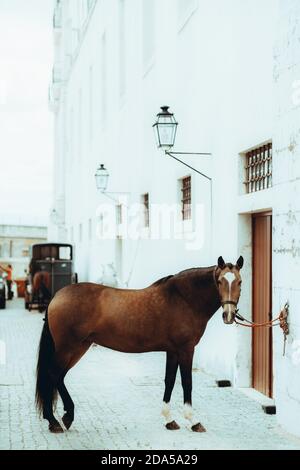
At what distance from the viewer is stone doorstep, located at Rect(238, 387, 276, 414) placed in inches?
326

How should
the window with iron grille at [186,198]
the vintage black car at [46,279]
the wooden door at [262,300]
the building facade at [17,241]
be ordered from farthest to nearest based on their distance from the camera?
the building facade at [17,241], the vintage black car at [46,279], the window with iron grille at [186,198], the wooden door at [262,300]

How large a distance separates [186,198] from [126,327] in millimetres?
5742

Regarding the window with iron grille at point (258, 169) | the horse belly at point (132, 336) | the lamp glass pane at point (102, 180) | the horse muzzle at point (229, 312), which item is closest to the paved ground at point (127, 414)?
the horse belly at point (132, 336)

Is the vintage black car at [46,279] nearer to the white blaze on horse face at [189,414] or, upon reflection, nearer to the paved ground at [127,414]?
the paved ground at [127,414]

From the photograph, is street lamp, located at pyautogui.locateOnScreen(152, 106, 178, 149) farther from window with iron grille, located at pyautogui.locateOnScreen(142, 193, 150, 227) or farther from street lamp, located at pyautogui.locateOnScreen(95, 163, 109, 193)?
street lamp, located at pyautogui.locateOnScreen(95, 163, 109, 193)

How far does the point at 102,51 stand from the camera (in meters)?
22.6

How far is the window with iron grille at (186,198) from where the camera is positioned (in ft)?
41.4

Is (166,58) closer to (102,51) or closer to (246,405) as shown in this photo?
(246,405)

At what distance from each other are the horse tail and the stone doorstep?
7.95 feet

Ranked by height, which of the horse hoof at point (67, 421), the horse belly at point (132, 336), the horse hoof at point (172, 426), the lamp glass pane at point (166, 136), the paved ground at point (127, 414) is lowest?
the paved ground at point (127, 414)

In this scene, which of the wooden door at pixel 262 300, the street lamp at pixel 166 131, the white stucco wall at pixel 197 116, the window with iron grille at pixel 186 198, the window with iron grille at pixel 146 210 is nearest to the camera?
the wooden door at pixel 262 300

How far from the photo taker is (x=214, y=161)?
35.7 feet

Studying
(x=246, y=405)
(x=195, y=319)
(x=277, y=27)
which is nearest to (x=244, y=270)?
(x=246, y=405)

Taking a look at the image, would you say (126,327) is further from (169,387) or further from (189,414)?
(189,414)
